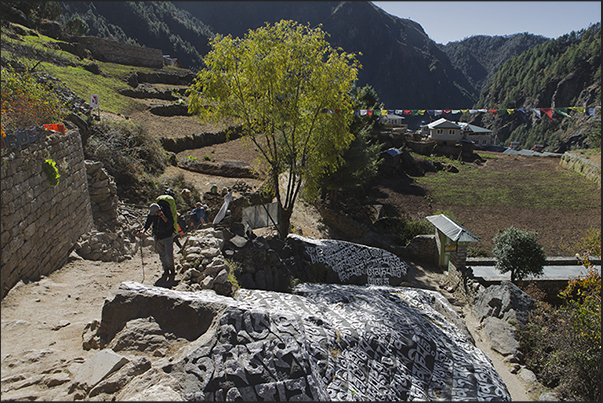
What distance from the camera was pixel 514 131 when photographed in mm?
98688

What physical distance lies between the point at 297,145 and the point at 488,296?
6995mm

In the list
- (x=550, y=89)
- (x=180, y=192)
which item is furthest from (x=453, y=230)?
(x=550, y=89)

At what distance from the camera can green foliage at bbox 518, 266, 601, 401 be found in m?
5.89

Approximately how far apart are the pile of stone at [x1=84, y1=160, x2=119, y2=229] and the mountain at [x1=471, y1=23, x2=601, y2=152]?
3635 inches

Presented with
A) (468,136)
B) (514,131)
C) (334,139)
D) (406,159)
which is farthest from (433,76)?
(334,139)

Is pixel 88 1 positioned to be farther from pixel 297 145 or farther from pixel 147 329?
pixel 147 329

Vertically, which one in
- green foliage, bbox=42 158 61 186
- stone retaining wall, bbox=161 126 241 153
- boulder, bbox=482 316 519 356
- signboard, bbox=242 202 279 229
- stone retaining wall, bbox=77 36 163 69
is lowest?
boulder, bbox=482 316 519 356

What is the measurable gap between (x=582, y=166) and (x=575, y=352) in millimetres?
28511

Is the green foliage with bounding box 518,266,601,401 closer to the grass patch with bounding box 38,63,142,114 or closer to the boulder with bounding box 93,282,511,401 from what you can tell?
the boulder with bounding box 93,282,511,401

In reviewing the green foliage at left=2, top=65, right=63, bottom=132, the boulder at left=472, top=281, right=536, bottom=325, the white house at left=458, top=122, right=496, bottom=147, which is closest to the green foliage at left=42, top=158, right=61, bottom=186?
the green foliage at left=2, top=65, right=63, bottom=132

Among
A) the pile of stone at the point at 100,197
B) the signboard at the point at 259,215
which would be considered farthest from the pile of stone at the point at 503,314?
the pile of stone at the point at 100,197

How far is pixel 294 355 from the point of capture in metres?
4.09

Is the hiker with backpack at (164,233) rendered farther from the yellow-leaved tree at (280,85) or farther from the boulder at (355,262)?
the boulder at (355,262)

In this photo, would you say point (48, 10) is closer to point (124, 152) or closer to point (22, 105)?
point (124, 152)
